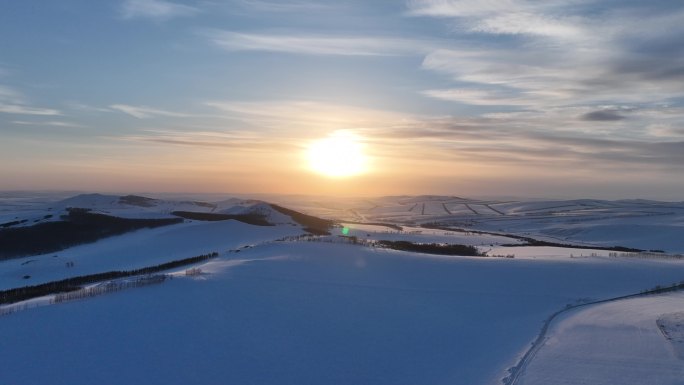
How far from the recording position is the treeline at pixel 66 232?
35562 millimetres

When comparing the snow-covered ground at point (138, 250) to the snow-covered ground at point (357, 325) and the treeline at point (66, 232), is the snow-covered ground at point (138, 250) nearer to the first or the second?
the treeline at point (66, 232)

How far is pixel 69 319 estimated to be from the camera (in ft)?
38.0

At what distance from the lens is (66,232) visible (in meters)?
39.0

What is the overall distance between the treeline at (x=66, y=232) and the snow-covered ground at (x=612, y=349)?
108 feet

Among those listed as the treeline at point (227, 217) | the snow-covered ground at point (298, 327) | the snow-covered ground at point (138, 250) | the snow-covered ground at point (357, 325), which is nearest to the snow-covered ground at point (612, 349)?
the snow-covered ground at point (357, 325)

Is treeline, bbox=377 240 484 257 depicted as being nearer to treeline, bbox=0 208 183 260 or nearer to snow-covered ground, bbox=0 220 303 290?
snow-covered ground, bbox=0 220 303 290

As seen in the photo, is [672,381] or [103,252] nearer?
[672,381]

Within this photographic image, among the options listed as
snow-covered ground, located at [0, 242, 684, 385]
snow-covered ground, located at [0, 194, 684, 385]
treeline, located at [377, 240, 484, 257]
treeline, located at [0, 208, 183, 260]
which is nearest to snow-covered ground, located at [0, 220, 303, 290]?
treeline, located at [0, 208, 183, 260]

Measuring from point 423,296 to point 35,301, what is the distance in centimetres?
1061

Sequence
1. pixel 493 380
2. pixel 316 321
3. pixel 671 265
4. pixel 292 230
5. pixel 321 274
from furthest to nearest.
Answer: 1. pixel 292 230
2. pixel 671 265
3. pixel 321 274
4. pixel 316 321
5. pixel 493 380

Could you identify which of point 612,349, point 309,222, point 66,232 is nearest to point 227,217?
point 309,222

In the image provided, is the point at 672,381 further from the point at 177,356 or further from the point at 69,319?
the point at 69,319

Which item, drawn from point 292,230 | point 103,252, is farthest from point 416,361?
point 292,230

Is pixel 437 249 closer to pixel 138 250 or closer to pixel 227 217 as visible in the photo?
pixel 138 250
